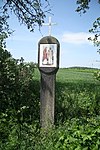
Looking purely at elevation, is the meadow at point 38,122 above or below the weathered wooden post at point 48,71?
below

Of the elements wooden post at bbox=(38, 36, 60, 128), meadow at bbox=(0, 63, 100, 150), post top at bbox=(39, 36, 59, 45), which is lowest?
meadow at bbox=(0, 63, 100, 150)

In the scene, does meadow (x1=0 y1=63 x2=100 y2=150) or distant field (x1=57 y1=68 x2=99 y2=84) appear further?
distant field (x1=57 y1=68 x2=99 y2=84)

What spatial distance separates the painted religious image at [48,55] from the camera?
9.12 metres

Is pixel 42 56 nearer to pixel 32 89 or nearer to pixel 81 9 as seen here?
pixel 32 89

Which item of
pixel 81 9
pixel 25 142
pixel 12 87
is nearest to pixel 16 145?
pixel 25 142

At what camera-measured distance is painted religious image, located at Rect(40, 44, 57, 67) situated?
9.12 metres

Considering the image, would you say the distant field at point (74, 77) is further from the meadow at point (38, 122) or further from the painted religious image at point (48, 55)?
the painted religious image at point (48, 55)

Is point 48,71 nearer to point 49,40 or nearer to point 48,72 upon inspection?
point 48,72

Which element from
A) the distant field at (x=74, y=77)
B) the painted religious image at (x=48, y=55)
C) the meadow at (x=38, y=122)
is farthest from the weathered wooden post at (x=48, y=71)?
the distant field at (x=74, y=77)

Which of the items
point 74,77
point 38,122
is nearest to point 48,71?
point 38,122

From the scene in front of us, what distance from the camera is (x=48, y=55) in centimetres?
915

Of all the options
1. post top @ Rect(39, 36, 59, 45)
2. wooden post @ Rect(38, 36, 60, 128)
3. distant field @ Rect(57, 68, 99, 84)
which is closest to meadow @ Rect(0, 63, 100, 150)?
wooden post @ Rect(38, 36, 60, 128)

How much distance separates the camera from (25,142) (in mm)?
8008

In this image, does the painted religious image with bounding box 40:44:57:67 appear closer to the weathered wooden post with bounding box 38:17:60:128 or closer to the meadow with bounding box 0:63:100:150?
the weathered wooden post with bounding box 38:17:60:128
